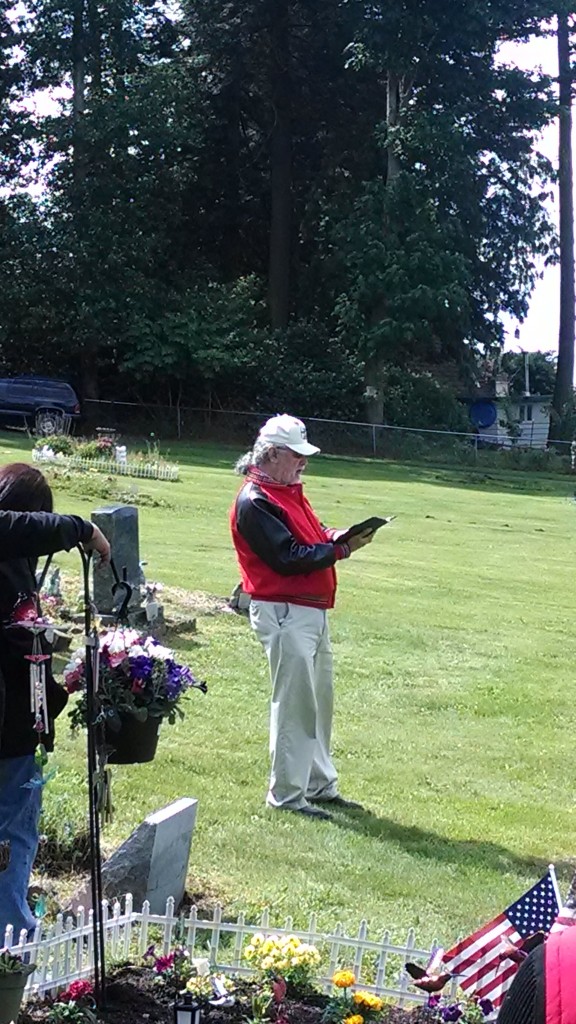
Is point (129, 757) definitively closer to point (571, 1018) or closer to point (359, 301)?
point (571, 1018)

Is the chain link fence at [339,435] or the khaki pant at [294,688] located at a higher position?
the chain link fence at [339,435]

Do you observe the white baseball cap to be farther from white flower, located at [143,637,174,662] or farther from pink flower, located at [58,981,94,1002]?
pink flower, located at [58,981,94,1002]

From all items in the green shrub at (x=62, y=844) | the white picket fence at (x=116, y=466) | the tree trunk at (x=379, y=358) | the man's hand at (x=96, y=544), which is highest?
the tree trunk at (x=379, y=358)

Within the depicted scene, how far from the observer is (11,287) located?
111 feet

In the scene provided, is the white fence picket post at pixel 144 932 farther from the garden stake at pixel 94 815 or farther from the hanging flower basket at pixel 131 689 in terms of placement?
the hanging flower basket at pixel 131 689

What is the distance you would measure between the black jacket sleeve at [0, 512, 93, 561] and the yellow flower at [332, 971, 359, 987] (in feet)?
4.64

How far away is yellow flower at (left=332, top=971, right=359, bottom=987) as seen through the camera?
331 centimetres

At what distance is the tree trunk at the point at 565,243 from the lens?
132 ft

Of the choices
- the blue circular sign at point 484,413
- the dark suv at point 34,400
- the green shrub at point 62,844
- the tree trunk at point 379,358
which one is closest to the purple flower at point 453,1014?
the green shrub at point 62,844

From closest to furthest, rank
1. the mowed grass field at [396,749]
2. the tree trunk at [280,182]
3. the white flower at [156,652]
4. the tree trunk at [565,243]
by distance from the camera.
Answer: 1. the white flower at [156,652]
2. the mowed grass field at [396,749]
3. the tree trunk at [280,182]
4. the tree trunk at [565,243]

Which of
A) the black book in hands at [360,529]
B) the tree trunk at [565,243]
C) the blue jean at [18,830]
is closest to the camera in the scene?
the blue jean at [18,830]

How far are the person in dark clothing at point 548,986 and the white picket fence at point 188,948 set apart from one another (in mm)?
2175

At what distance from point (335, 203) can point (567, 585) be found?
78.7 ft

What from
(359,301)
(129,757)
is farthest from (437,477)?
A: (129,757)
